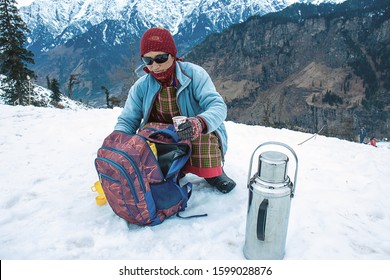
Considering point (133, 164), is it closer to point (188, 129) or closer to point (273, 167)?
point (188, 129)

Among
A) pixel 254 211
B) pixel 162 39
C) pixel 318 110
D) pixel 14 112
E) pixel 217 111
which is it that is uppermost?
pixel 162 39

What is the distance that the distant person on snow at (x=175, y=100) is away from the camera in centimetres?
294

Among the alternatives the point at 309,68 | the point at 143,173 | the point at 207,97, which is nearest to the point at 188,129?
the point at 143,173

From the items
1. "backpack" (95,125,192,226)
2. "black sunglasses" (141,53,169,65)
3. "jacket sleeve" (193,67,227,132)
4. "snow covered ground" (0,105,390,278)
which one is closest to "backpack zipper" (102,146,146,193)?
"backpack" (95,125,192,226)

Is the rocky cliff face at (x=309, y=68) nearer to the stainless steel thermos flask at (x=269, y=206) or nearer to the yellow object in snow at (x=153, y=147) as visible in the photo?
the yellow object in snow at (x=153, y=147)

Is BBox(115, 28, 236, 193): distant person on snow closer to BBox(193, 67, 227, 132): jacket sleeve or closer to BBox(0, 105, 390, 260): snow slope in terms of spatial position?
BBox(193, 67, 227, 132): jacket sleeve

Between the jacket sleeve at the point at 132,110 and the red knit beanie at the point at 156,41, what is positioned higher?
the red knit beanie at the point at 156,41

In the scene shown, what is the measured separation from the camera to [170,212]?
9.21ft

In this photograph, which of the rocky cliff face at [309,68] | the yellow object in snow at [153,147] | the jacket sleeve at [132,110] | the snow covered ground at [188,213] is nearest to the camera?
the snow covered ground at [188,213]

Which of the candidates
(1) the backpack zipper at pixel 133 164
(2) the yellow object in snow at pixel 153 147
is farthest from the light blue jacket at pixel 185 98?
(1) the backpack zipper at pixel 133 164

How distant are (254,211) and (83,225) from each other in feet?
5.45

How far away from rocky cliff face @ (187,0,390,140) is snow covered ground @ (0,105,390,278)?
118 metres

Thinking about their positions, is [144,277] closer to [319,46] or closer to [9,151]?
[9,151]

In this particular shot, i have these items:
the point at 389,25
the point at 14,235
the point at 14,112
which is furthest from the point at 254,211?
the point at 389,25
